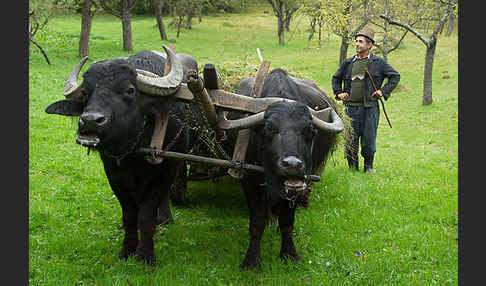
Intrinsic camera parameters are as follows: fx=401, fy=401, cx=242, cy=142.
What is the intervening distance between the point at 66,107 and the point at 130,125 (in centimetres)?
69

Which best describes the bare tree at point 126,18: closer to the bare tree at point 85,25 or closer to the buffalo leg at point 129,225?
the bare tree at point 85,25

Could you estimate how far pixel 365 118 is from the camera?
7.66 metres

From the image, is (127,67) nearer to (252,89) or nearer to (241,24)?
(252,89)

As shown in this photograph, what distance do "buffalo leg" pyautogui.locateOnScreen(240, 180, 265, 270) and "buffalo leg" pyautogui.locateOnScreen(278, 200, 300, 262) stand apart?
0.22 m

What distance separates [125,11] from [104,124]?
79.6ft

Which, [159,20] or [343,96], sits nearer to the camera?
[343,96]

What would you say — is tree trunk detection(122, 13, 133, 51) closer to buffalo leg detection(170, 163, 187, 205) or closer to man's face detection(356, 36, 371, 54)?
man's face detection(356, 36, 371, 54)

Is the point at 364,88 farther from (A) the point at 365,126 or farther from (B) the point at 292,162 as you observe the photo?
(B) the point at 292,162

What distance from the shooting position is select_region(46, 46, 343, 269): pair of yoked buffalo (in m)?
3.61

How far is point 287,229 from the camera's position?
14.8 ft

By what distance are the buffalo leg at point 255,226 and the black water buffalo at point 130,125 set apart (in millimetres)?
990

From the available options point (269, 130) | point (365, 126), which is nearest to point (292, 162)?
point (269, 130)

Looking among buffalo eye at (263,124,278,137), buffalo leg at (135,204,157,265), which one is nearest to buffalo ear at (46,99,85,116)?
buffalo leg at (135,204,157,265)

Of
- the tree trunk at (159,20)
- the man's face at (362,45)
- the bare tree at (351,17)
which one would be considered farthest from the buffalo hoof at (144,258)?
the tree trunk at (159,20)
